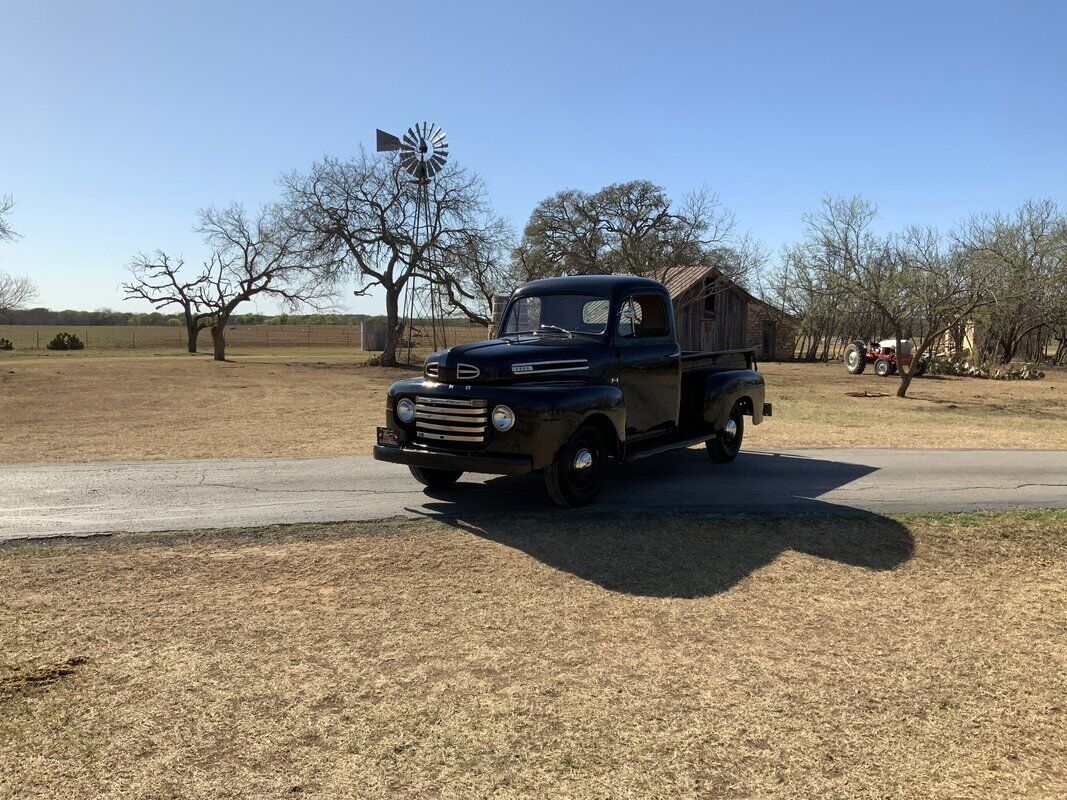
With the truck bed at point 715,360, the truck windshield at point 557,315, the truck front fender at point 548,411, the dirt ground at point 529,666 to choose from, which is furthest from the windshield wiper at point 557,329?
the dirt ground at point 529,666

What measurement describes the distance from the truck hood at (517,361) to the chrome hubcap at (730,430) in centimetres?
329

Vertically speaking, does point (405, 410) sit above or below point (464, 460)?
above

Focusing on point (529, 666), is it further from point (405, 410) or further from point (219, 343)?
point (219, 343)

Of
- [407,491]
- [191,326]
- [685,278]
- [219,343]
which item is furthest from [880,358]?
[191,326]

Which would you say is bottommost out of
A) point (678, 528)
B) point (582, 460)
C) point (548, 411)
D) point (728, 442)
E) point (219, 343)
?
point (678, 528)

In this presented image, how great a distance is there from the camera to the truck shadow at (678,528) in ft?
20.2

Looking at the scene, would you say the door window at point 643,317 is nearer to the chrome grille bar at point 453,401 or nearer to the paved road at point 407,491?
the paved road at point 407,491

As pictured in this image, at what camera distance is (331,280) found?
39.6 m

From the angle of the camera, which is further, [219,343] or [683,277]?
[683,277]

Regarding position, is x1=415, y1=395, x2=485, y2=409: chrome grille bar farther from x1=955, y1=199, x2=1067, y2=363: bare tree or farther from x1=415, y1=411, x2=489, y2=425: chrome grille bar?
x1=955, y1=199, x2=1067, y2=363: bare tree

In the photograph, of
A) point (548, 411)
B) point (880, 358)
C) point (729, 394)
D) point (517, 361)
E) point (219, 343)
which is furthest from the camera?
point (219, 343)

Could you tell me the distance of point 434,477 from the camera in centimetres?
870

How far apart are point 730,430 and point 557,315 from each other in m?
3.57

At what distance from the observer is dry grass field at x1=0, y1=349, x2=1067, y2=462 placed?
1234cm
